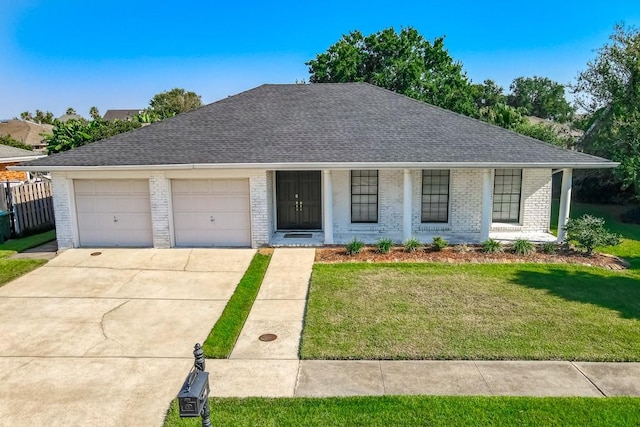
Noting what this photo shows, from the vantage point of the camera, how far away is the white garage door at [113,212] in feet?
43.7

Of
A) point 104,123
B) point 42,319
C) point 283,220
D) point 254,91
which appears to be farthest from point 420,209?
point 104,123

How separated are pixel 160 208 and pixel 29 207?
21.2ft

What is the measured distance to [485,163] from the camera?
492 inches

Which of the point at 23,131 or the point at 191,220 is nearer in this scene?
the point at 191,220

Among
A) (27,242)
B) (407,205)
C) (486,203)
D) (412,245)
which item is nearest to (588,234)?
(486,203)

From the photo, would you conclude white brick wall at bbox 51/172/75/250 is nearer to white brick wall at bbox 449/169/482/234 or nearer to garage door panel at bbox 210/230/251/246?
garage door panel at bbox 210/230/251/246

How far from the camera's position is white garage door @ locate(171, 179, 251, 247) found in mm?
13273

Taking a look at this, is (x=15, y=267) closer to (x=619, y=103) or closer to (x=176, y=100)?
(x=619, y=103)

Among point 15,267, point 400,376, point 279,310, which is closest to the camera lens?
point 400,376

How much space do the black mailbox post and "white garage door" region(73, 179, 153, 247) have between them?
10.3 m

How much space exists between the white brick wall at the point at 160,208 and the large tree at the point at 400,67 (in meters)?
21.5

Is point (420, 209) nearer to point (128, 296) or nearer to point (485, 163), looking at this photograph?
point (485, 163)

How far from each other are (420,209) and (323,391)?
9.61 metres

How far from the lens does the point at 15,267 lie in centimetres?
1157
